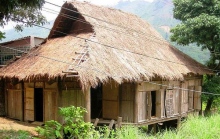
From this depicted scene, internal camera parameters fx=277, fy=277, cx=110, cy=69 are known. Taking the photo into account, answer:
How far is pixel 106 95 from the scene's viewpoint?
11.9 meters

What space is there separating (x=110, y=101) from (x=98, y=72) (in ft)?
8.56

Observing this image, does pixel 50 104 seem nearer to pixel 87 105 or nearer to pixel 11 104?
pixel 87 105

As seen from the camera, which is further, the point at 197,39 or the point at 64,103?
the point at 197,39

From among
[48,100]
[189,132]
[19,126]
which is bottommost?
[19,126]

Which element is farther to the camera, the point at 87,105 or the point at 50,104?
the point at 50,104

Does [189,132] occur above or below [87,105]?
below

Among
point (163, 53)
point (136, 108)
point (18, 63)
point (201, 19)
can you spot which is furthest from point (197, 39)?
point (18, 63)

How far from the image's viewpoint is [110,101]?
38.8 ft

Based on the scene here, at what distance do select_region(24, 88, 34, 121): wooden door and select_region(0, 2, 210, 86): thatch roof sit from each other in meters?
1.13

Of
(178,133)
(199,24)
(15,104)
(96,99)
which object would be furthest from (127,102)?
(199,24)

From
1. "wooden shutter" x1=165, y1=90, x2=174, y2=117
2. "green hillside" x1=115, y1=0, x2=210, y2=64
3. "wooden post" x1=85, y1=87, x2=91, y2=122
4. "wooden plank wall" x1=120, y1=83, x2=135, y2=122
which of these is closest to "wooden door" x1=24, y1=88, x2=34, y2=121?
"wooden post" x1=85, y1=87, x2=91, y2=122

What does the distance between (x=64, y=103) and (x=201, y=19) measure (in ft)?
27.1

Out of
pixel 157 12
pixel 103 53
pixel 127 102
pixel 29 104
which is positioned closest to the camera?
pixel 103 53

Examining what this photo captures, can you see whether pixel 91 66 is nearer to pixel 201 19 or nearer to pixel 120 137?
pixel 120 137
